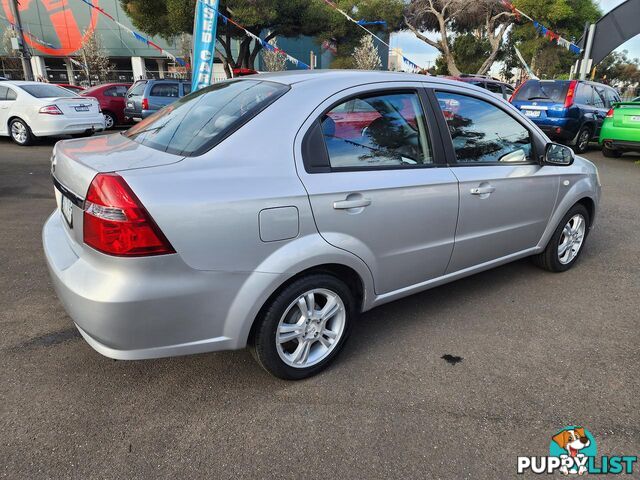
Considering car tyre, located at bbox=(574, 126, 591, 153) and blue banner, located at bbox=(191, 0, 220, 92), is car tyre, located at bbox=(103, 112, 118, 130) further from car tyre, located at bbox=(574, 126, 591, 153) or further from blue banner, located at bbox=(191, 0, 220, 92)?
car tyre, located at bbox=(574, 126, 591, 153)

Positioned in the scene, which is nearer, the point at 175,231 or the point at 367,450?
the point at 175,231

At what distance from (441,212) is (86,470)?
2315mm

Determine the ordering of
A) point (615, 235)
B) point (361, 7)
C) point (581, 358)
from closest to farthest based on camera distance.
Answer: point (581, 358)
point (615, 235)
point (361, 7)

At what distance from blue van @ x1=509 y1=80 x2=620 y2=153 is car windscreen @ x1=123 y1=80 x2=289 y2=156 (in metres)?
10.0

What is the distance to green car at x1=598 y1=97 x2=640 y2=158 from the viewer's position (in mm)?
9797

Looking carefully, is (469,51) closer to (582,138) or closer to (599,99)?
(599,99)

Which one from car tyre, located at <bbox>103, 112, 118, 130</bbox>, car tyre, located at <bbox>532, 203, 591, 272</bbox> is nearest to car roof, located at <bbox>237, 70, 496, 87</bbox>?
car tyre, located at <bbox>532, 203, 591, 272</bbox>

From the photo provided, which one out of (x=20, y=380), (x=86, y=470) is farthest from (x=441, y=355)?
(x=20, y=380)

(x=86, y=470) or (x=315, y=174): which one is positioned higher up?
(x=315, y=174)

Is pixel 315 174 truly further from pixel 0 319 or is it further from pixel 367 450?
pixel 0 319

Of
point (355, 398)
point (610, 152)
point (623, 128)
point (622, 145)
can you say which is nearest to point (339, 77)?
point (355, 398)

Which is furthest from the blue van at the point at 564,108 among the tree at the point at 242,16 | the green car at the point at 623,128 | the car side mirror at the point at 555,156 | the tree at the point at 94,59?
the tree at the point at 94,59

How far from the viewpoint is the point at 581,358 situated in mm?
2936

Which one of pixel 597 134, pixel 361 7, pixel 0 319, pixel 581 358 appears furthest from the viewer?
pixel 361 7
